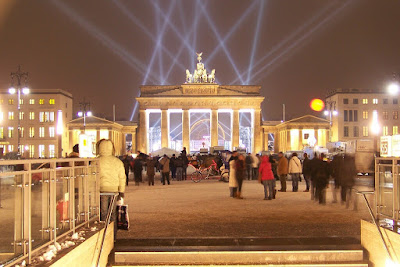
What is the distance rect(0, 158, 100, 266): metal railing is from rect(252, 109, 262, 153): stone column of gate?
240ft

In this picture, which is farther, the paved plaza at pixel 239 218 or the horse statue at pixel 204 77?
the horse statue at pixel 204 77

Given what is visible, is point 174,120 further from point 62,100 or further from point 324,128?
point 324,128

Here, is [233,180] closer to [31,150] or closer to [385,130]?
[31,150]

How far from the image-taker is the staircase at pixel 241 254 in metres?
9.16

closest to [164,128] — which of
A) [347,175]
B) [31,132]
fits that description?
[31,132]

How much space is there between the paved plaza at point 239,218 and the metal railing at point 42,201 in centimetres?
169

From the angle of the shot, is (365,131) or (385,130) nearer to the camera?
(385,130)

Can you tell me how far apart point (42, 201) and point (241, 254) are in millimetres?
3851

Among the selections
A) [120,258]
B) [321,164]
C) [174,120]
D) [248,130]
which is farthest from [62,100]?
[120,258]

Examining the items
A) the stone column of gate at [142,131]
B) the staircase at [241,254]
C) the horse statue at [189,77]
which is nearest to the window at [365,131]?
the horse statue at [189,77]

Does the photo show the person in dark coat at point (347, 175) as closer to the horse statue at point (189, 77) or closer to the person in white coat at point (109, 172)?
the person in white coat at point (109, 172)

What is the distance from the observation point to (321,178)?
17.0 m

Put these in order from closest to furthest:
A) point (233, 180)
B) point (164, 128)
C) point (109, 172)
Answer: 1. point (109, 172)
2. point (233, 180)
3. point (164, 128)

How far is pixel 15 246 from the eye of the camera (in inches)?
252
